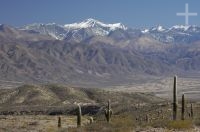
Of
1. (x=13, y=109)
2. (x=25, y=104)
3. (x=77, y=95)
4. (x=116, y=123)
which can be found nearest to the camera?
(x=116, y=123)

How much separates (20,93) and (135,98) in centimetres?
3057

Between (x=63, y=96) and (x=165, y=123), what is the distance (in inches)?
4671

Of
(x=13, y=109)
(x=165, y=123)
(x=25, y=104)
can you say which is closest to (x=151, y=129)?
(x=165, y=123)

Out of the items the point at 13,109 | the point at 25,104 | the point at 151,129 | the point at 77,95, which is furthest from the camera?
the point at 77,95

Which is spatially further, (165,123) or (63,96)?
(63,96)

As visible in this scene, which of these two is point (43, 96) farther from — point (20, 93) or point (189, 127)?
point (189, 127)

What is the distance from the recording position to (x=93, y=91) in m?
158

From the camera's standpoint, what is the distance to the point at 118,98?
5851 inches

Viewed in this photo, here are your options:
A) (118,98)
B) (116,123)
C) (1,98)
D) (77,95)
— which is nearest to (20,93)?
(1,98)

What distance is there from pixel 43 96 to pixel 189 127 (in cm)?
11829

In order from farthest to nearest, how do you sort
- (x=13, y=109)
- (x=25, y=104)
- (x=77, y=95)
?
(x=77, y=95)
(x=25, y=104)
(x=13, y=109)

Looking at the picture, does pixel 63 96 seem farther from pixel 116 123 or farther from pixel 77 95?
pixel 116 123

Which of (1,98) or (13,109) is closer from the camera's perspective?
(13,109)

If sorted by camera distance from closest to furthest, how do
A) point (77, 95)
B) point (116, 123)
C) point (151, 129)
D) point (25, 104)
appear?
point (151, 129)
point (116, 123)
point (25, 104)
point (77, 95)
